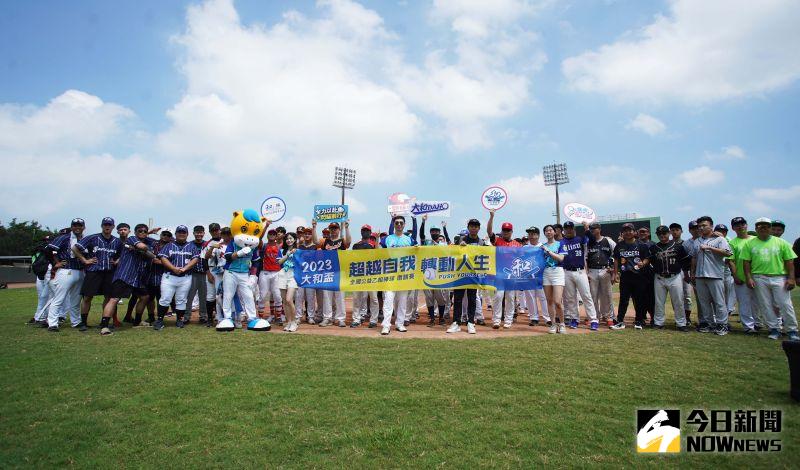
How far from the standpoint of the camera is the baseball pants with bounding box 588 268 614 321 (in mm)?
9070

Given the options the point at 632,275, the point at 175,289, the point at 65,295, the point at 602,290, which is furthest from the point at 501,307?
the point at 65,295

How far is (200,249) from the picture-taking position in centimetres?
905

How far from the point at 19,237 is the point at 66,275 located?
5474 centimetres

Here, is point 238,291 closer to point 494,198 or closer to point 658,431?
point 494,198

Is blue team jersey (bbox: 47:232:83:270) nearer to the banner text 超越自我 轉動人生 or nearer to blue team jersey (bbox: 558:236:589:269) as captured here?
the banner text 超越自我 轉動人生

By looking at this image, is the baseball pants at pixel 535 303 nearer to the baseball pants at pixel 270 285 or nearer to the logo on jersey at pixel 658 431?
the logo on jersey at pixel 658 431

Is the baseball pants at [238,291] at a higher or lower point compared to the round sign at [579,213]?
lower

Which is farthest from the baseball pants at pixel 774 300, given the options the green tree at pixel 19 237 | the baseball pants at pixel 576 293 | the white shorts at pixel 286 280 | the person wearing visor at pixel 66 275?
the green tree at pixel 19 237

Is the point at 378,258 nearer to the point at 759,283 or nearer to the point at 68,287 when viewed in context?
A: the point at 68,287

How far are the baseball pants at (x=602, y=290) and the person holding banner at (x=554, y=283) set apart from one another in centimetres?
119

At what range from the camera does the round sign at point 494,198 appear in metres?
9.21

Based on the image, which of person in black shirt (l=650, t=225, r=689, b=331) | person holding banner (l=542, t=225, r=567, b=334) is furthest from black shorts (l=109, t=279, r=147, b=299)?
person in black shirt (l=650, t=225, r=689, b=331)

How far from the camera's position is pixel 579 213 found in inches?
368

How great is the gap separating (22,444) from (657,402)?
222 inches
